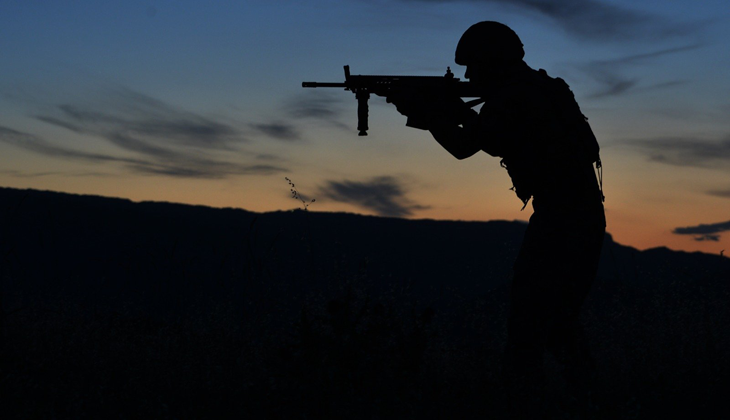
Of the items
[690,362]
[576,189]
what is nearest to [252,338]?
[576,189]

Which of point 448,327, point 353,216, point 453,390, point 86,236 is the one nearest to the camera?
point 453,390

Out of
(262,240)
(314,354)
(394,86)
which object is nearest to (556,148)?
(394,86)

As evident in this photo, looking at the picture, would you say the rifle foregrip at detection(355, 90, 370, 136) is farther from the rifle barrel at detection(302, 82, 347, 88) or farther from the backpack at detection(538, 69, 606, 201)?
the backpack at detection(538, 69, 606, 201)

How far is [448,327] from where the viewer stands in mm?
5617

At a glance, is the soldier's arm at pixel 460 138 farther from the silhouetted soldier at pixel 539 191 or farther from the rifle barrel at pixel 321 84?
the rifle barrel at pixel 321 84

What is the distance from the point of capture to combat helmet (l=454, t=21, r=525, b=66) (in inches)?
158

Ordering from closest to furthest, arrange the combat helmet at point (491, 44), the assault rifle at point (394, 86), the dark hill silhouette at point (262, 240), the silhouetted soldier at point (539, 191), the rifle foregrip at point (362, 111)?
the silhouetted soldier at point (539, 191) → the combat helmet at point (491, 44) → the assault rifle at point (394, 86) → the rifle foregrip at point (362, 111) → the dark hill silhouette at point (262, 240)

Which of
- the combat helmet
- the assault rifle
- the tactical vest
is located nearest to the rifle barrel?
the assault rifle

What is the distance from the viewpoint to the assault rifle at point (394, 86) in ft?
14.9

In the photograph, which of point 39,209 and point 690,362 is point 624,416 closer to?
point 690,362

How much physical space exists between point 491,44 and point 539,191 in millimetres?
951

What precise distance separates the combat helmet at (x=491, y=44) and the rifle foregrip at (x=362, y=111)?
1445mm

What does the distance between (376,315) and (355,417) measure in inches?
28.3

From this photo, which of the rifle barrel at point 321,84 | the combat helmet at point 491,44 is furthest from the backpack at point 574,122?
the rifle barrel at point 321,84
